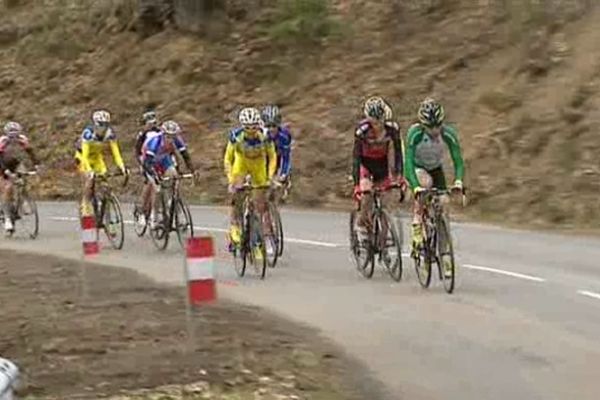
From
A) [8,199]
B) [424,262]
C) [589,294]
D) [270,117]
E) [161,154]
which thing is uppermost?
[270,117]

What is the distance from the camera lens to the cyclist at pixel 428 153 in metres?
14.9

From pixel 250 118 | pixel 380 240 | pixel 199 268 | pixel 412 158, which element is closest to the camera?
pixel 199 268

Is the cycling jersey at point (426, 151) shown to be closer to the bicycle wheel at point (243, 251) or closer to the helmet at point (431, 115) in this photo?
the helmet at point (431, 115)

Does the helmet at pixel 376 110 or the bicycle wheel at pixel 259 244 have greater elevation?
the helmet at pixel 376 110

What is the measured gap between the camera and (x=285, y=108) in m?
34.3

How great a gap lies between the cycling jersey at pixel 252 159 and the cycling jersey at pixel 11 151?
700 centimetres

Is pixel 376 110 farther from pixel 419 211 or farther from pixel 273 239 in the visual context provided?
pixel 273 239

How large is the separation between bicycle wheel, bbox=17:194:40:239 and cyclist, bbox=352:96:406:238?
9650mm

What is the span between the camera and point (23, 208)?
80.6ft

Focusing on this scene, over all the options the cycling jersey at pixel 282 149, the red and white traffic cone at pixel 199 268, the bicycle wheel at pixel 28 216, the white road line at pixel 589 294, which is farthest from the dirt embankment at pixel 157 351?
the bicycle wheel at pixel 28 216

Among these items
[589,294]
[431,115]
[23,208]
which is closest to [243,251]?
[431,115]

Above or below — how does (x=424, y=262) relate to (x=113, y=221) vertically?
below

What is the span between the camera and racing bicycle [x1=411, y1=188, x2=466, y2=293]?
49.4 feet

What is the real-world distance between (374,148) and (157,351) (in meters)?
4.73
